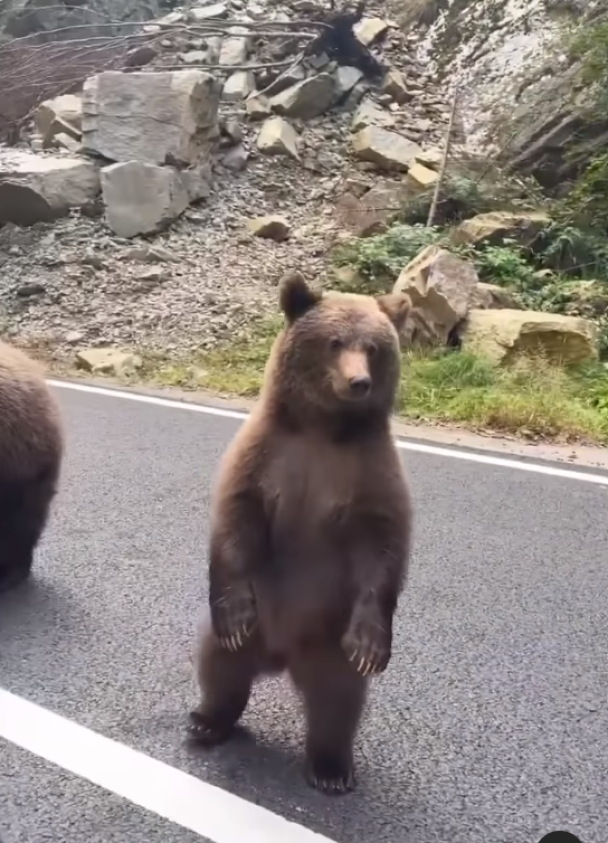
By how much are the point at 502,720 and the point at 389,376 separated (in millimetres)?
1159

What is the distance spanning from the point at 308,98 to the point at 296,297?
8.57 metres

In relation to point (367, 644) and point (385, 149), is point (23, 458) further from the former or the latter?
point (385, 149)

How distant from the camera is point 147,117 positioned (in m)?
8.74

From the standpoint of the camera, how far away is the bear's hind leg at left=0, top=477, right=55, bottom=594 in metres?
2.87

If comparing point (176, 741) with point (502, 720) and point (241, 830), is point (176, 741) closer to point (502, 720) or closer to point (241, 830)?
point (241, 830)

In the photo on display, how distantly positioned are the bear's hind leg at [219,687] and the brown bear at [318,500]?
168 millimetres

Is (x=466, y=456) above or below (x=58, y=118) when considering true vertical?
below

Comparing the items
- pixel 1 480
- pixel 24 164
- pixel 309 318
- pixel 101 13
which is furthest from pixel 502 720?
pixel 101 13

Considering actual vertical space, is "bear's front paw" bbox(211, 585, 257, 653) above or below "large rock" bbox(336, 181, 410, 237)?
below

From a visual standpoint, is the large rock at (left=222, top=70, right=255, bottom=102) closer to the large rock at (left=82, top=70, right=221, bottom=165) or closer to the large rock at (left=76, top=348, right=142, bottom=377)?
the large rock at (left=82, top=70, right=221, bottom=165)

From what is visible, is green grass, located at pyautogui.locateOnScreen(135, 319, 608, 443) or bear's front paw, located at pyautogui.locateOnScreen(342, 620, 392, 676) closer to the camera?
bear's front paw, located at pyautogui.locateOnScreen(342, 620, 392, 676)

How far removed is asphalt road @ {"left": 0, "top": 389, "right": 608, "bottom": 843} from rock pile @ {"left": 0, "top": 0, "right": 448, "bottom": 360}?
1148 mm

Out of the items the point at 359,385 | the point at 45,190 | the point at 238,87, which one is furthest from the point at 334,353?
the point at 238,87

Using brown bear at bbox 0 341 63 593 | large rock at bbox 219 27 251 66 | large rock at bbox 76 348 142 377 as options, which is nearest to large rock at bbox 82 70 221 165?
large rock at bbox 219 27 251 66
